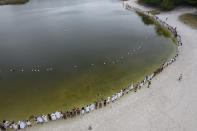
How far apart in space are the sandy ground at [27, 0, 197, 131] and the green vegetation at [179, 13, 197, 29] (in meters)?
23.3

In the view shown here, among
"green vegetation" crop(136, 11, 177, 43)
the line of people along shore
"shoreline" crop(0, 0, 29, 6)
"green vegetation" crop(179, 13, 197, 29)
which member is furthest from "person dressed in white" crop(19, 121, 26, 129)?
"shoreline" crop(0, 0, 29, 6)

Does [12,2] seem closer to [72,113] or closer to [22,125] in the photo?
[22,125]

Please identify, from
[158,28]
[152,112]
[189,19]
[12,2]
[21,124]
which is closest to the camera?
[21,124]

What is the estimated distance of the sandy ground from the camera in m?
17.2

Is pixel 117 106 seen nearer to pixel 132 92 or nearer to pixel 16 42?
pixel 132 92

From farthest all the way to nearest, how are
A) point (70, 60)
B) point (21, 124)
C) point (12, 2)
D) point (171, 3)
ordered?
point (12, 2)
point (171, 3)
point (70, 60)
point (21, 124)

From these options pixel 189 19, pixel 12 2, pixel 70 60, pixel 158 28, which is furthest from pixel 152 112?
pixel 12 2

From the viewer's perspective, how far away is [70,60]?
98.3ft

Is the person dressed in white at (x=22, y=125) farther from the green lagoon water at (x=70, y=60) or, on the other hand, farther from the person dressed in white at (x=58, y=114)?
the person dressed in white at (x=58, y=114)

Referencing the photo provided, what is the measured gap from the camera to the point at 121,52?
3219 centimetres

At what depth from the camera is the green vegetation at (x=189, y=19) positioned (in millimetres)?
43069

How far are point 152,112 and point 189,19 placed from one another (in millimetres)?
36623

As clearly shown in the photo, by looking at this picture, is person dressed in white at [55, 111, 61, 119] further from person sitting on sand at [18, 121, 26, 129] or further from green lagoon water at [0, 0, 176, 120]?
person sitting on sand at [18, 121, 26, 129]

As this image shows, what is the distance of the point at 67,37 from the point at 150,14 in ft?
91.8
